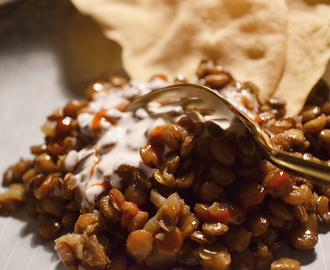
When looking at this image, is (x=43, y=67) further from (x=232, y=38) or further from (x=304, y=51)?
(x=304, y=51)

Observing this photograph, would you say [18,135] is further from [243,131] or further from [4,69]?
[243,131]

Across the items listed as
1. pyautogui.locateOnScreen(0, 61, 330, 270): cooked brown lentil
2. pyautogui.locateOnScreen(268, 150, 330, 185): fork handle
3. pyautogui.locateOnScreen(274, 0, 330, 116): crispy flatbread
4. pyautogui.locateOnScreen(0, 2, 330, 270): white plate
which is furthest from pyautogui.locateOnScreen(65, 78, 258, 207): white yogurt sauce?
pyautogui.locateOnScreen(0, 2, 330, 270): white plate

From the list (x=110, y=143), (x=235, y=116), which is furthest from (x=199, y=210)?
(x=110, y=143)

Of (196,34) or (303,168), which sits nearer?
(303,168)

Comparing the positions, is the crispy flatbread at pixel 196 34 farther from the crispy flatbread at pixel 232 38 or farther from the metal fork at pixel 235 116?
the metal fork at pixel 235 116

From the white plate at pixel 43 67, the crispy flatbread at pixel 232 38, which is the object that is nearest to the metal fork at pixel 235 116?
the crispy flatbread at pixel 232 38

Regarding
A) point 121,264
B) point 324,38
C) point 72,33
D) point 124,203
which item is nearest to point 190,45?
point 324,38
